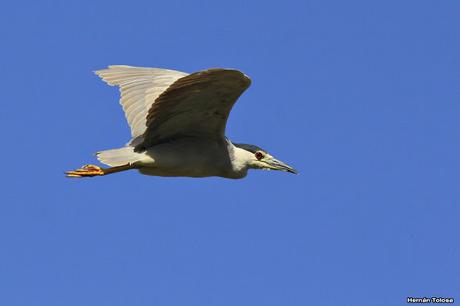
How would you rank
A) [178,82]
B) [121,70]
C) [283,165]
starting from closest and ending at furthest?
[178,82]
[283,165]
[121,70]

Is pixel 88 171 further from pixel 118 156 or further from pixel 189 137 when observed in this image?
pixel 189 137

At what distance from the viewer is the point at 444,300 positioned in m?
10.3

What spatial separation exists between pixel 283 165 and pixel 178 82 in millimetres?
2904

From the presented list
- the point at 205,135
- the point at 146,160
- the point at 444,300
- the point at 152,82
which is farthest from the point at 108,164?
the point at 444,300

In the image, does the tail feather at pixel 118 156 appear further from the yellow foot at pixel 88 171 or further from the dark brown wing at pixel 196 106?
the yellow foot at pixel 88 171

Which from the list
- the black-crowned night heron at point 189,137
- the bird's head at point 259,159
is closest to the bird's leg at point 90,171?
the black-crowned night heron at point 189,137

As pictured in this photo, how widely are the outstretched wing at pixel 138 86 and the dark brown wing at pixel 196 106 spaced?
948 millimetres

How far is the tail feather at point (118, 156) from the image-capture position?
10.2 metres

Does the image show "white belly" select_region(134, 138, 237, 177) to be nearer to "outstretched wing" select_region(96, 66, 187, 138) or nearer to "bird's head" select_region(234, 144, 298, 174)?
"bird's head" select_region(234, 144, 298, 174)

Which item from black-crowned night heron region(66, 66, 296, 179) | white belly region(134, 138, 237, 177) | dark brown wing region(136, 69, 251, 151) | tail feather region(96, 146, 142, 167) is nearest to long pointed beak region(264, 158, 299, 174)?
black-crowned night heron region(66, 66, 296, 179)

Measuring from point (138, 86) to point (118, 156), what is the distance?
7.14ft

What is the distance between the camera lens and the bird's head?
11.3 m

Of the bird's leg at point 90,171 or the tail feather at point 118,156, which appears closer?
the tail feather at point 118,156

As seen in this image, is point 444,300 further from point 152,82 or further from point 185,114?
point 152,82
